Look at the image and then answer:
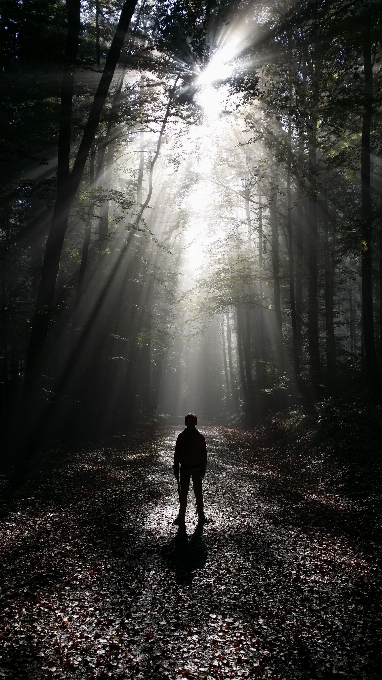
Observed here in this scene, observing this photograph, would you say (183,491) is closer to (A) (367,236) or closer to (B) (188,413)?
(B) (188,413)

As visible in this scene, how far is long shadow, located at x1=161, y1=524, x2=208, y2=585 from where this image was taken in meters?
6.63

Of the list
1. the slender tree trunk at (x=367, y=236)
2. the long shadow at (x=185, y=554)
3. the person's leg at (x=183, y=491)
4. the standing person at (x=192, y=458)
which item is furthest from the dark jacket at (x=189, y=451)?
the slender tree trunk at (x=367, y=236)

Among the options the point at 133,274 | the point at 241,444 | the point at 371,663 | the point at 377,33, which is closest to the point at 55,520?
the point at 371,663

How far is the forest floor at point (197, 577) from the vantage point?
4.49 meters

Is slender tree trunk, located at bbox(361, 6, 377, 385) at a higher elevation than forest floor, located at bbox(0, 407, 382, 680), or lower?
higher

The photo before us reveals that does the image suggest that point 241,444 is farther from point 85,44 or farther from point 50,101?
point 85,44

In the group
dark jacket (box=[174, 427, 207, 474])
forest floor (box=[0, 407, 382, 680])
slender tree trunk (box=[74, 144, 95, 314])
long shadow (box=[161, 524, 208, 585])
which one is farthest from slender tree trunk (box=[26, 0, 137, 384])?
slender tree trunk (box=[74, 144, 95, 314])

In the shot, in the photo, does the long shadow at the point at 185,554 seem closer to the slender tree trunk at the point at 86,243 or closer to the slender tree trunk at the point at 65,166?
the slender tree trunk at the point at 65,166

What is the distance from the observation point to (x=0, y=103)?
18.6 metres

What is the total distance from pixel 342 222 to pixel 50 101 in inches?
813

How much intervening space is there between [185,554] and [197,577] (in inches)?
35.1

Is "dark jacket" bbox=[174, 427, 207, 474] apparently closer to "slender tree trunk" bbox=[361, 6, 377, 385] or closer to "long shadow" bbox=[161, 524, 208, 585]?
"long shadow" bbox=[161, 524, 208, 585]

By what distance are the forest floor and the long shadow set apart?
1.5 inches

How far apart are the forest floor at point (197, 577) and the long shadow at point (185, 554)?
1.5 inches
